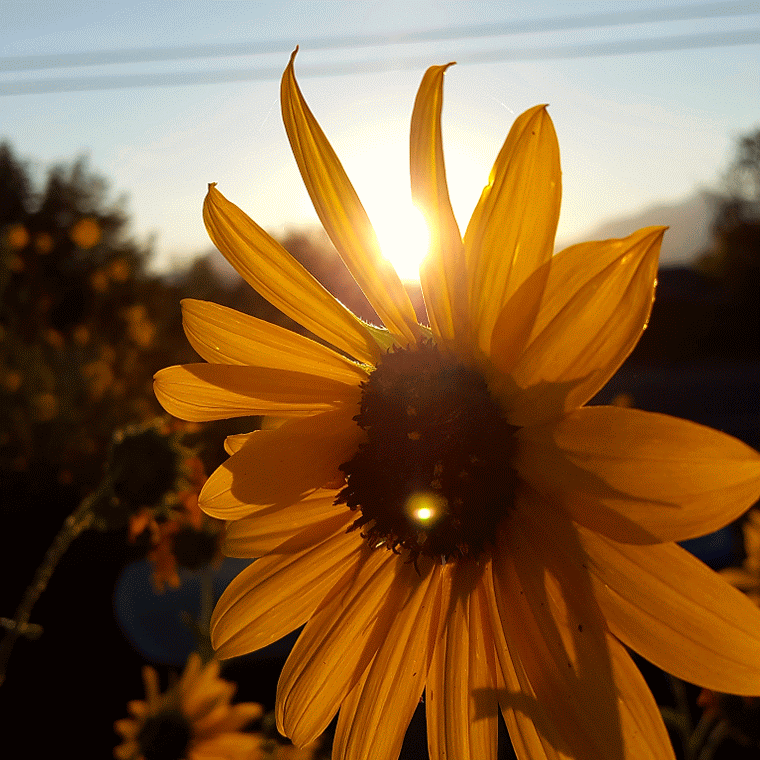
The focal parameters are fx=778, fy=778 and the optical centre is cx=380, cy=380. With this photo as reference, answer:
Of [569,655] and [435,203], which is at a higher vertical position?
[435,203]

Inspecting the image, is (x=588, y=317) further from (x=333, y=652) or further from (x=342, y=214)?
(x=333, y=652)

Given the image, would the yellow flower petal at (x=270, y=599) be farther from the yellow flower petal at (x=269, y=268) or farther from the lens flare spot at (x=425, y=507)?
the yellow flower petal at (x=269, y=268)

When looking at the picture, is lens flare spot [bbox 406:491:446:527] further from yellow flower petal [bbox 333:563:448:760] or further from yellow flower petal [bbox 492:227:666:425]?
yellow flower petal [bbox 492:227:666:425]

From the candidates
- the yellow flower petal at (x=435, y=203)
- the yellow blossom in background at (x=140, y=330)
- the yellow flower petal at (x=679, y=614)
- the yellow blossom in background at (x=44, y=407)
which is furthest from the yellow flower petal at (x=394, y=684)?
the yellow blossom in background at (x=140, y=330)

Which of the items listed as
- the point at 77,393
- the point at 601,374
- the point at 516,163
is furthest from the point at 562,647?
the point at 77,393

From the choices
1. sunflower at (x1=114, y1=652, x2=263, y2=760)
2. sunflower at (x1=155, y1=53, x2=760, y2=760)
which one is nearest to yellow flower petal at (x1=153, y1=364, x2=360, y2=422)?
sunflower at (x1=155, y1=53, x2=760, y2=760)

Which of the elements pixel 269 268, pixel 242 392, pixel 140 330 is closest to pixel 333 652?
pixel 242 392
